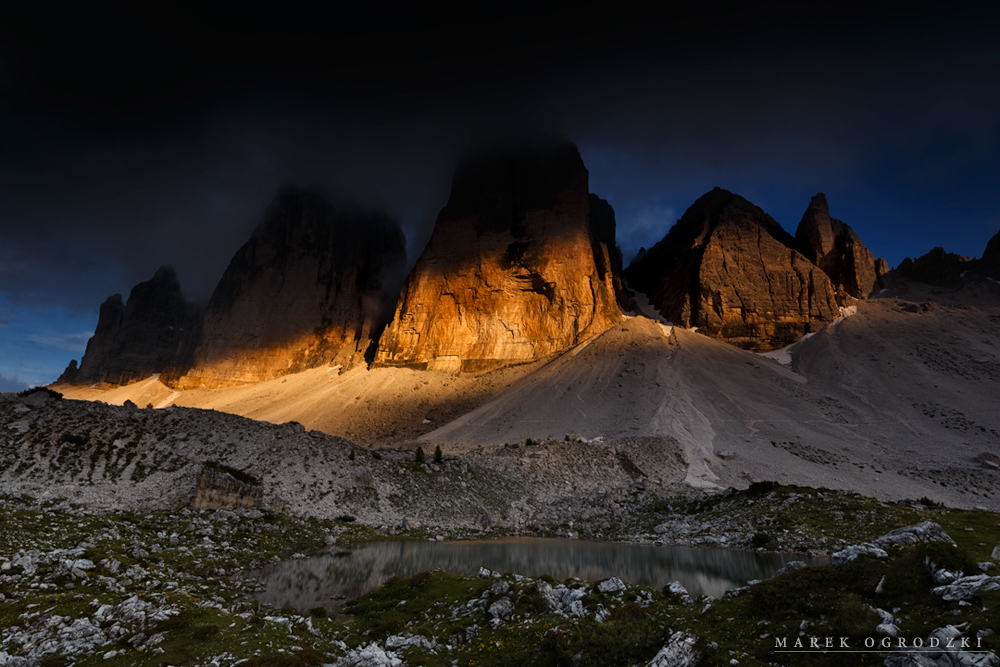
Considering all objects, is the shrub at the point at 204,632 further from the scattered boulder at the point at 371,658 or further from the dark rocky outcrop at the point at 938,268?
the dark rocky outcrop at the point at 938,268

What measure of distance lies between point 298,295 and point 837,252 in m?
166

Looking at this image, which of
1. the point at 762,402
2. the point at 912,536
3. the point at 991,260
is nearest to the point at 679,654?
the point at 912,536

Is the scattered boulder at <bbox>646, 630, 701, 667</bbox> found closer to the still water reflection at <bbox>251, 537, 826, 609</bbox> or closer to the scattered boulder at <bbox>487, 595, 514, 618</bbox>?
the scattered boulder at <bbox>487, 595, 514, 618</bbox>

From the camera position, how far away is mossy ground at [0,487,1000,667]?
8.70 m

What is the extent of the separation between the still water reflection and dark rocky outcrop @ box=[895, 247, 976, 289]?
150513 mm

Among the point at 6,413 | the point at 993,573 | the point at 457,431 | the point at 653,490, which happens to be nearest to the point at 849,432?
the point at 653,490

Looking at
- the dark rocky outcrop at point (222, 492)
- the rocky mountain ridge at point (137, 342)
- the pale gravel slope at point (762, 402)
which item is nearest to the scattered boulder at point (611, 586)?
the dark rocky outcrop at point (222, 492)

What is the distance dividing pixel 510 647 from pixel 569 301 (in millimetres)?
110126

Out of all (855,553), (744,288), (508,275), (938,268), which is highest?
(938,268)

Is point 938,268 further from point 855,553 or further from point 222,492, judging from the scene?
point 222,492

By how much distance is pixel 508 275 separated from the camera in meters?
125

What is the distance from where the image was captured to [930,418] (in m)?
78.8

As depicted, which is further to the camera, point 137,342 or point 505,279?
point 137,342

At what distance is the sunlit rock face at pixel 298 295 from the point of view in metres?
154
